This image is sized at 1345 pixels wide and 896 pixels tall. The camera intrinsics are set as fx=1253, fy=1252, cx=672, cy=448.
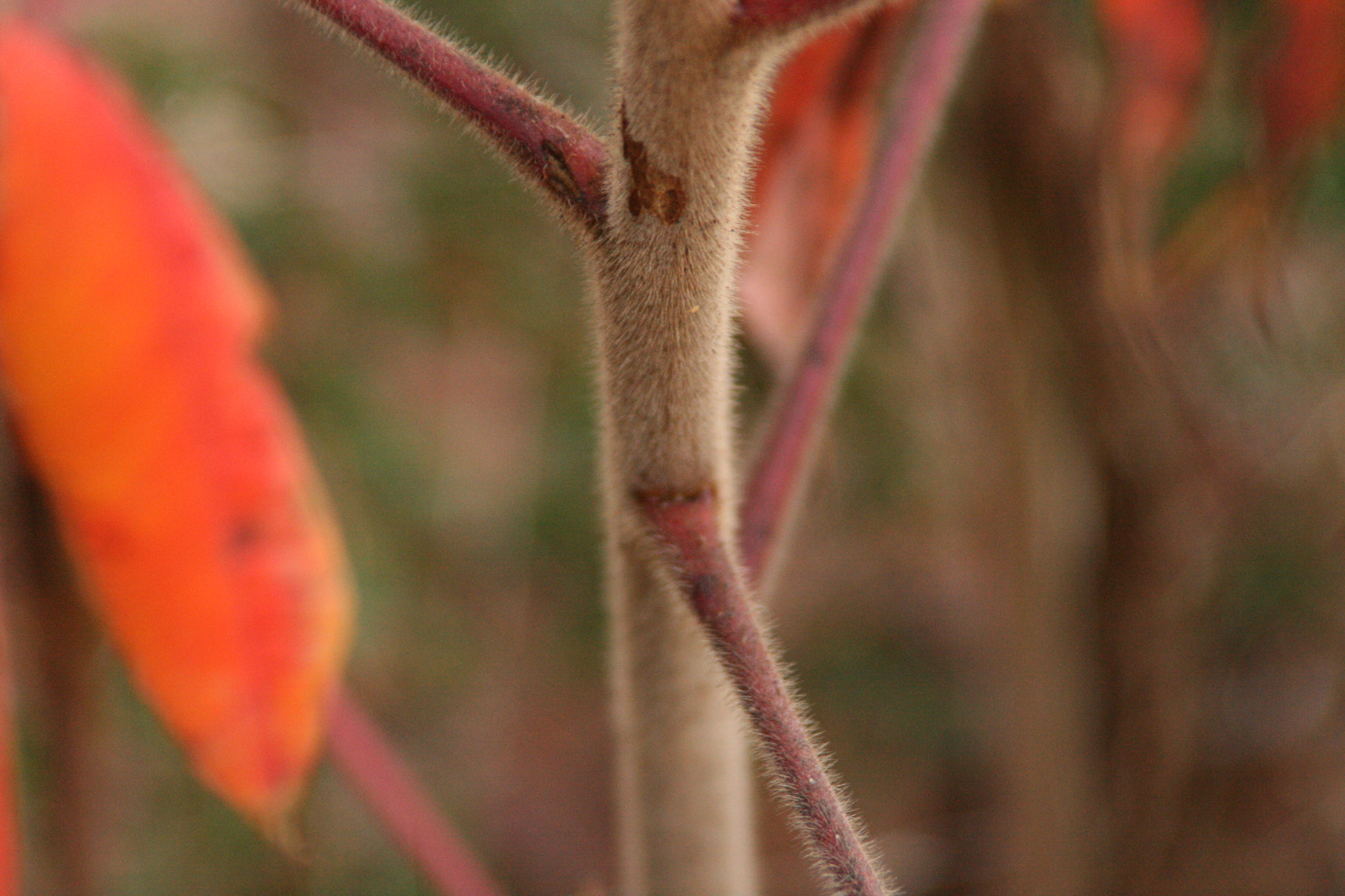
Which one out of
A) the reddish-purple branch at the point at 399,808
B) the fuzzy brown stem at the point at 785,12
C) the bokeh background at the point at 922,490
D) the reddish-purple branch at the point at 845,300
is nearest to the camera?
the fuzzy brown stem at the point at 785,12

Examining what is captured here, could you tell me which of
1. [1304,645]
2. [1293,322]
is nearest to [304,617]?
[1293,322]

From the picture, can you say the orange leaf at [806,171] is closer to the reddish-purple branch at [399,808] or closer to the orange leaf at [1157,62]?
the orange leaf at [1157,62]

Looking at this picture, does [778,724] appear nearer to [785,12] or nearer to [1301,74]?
[785,12]

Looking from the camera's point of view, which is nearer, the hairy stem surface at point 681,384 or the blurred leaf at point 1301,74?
the hairy stem surface at point 681,384

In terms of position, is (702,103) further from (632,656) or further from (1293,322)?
(1293,322)

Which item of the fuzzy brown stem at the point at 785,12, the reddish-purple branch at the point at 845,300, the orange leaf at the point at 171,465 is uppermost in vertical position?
the fuzzy brown stem at the point at 785,12

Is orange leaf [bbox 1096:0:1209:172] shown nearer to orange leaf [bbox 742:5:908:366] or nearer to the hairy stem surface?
orange leaf [bbox 742:5:908:366]

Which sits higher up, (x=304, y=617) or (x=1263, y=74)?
(x=1263, y=74)

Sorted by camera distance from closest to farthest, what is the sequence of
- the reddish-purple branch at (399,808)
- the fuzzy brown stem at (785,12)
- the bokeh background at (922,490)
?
the fuzzy brown stem at (785,12) < the reddish-purple branch at (399,808) < the bokeh background at (922,490)

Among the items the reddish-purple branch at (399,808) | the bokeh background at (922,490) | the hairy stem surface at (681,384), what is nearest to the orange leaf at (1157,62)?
the bokeh background at (922,490)
